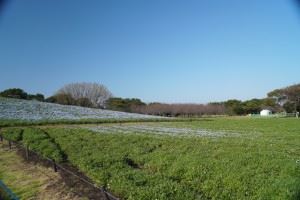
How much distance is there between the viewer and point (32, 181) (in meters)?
8.38

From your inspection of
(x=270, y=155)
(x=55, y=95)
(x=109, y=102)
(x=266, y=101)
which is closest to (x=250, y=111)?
(x=266, y=101)

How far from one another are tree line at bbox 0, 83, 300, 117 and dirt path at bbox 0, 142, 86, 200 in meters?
66.5

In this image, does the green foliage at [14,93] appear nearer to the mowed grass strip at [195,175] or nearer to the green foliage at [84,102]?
the green foliage at [84,102]

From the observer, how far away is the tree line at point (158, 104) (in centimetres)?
7769

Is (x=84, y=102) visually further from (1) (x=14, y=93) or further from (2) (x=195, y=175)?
(2) (x=195, y=175)

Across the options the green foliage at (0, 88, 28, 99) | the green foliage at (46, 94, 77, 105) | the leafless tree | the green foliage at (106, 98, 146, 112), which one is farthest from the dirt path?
the leafless tree

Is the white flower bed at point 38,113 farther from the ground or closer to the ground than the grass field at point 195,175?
farther from the ground

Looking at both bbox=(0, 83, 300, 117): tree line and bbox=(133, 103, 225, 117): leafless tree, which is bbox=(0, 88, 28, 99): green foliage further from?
bbox=(133, 103, 225, 117): leafless tree

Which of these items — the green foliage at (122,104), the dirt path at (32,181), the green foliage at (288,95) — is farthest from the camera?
the green foliage at (122,104)

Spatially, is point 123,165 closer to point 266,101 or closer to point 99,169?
point 99,169

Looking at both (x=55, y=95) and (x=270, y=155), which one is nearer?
(x=270, y=155)

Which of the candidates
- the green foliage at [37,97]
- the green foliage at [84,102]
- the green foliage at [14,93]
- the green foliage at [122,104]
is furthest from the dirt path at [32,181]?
the green foliage at [84,102]

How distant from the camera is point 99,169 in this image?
8289 millimetres

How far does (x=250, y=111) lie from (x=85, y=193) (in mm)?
98386
